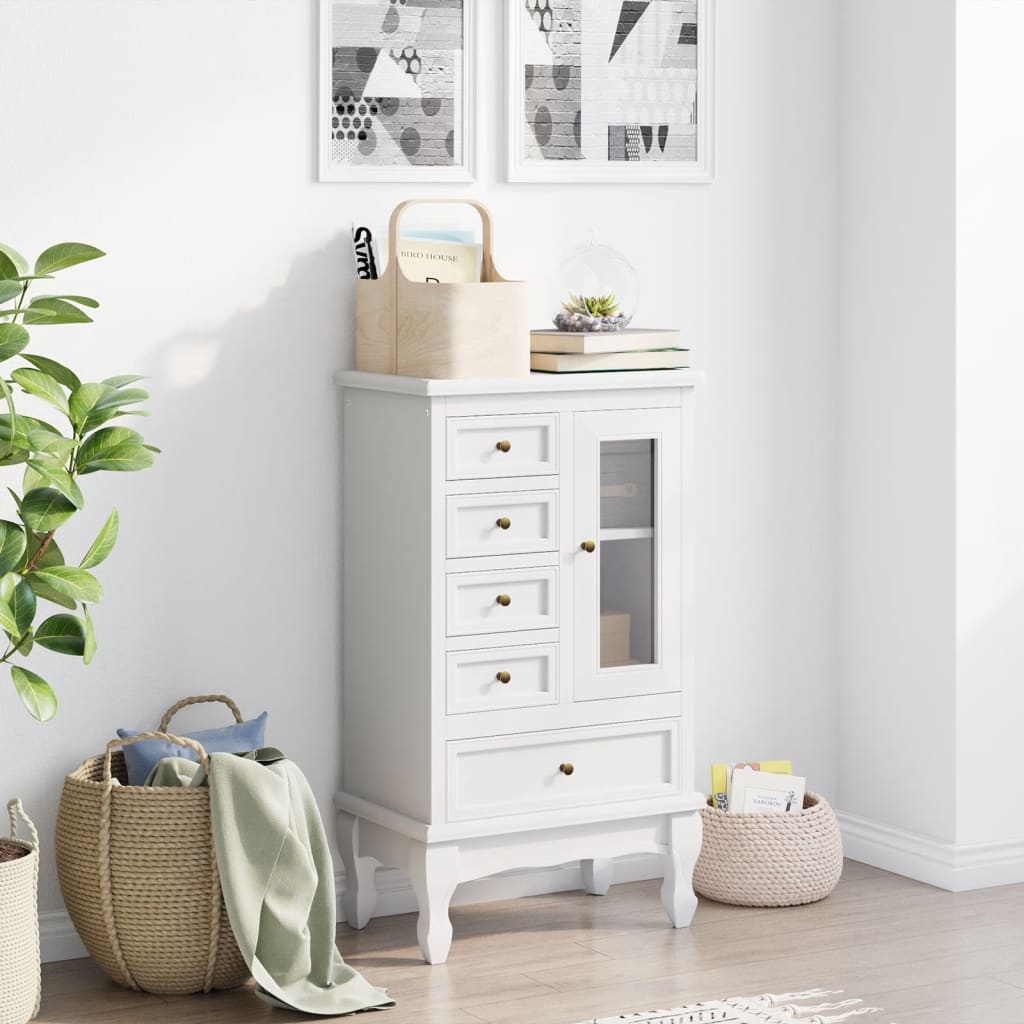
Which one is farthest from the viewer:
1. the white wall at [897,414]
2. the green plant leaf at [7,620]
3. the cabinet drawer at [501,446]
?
the white wall at [897,414]

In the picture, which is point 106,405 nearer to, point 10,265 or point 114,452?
point 114,452

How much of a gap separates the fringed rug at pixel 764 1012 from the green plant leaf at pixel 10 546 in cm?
115

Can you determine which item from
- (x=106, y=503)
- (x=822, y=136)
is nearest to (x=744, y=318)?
(x=822, y=136)

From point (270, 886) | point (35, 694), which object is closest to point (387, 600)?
point (270, 886)

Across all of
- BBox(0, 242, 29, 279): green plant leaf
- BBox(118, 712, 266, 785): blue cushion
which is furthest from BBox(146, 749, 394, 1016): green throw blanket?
BBox(0, 242, 29, 279): green plant leaf

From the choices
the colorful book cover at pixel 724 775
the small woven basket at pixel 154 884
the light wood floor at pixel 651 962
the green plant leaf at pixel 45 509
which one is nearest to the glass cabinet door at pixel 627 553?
the colorful book cover at pixel 724 775

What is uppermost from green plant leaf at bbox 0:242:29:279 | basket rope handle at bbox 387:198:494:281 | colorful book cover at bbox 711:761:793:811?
basket rope handle at bbox 387:198:494:281

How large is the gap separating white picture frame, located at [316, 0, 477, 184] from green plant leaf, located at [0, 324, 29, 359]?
92 centimetres

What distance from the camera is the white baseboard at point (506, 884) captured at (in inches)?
136

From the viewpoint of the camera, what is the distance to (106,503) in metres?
3.18

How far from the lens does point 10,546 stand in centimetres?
260

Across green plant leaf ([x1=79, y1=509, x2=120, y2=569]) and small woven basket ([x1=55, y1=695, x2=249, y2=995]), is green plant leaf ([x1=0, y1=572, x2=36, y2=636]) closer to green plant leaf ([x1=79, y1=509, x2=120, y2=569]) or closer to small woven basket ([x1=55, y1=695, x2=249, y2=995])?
green plant leaf ([x1=79, y1=509, x2=120, y2=569])

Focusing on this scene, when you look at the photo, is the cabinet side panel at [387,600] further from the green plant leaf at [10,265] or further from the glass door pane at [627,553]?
the green plant leaf at [10,265]

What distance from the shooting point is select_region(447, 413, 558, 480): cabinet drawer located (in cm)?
309
